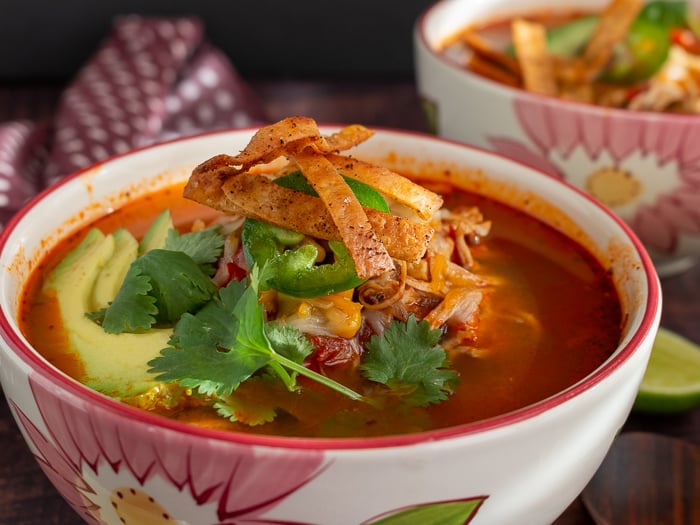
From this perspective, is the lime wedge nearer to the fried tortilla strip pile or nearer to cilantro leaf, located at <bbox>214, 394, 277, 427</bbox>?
the fried tortilla strip pile

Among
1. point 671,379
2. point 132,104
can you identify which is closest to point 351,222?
point 671,379

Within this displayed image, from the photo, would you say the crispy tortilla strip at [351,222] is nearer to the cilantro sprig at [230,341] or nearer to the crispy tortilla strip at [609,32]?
the cilantro sprig at [230,341]

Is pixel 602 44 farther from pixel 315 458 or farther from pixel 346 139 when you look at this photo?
pixel 315 458

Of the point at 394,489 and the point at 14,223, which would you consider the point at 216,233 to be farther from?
the point at 394,489

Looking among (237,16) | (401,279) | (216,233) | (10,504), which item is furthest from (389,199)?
(237,16)

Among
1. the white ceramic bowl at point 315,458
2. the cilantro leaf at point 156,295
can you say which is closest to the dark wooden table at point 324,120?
the white ceramic bowl at point 315,458
